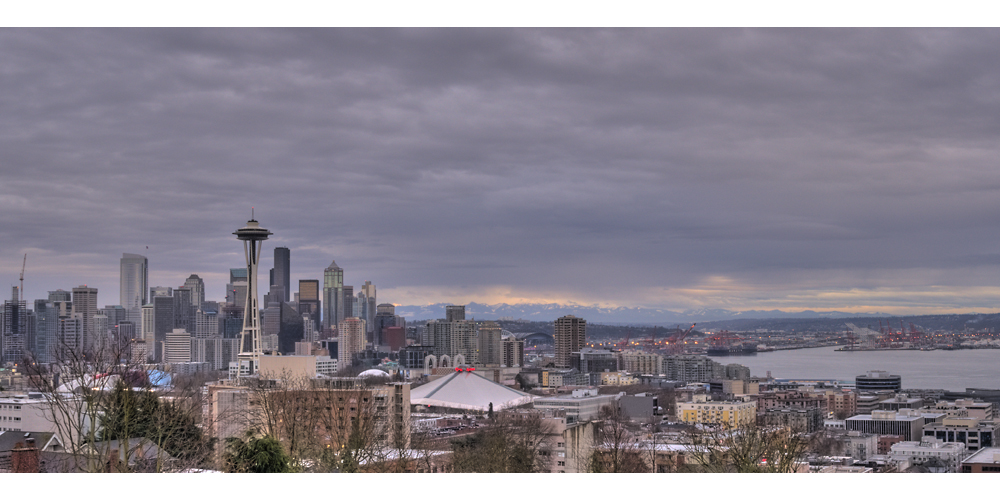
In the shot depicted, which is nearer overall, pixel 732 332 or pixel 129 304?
pixel 129 304

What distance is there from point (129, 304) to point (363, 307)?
1933 cm

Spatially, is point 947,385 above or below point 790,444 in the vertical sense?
below

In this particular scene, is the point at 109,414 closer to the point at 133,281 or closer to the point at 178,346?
the point at 133,281

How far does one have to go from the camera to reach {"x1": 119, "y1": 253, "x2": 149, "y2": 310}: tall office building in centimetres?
2878

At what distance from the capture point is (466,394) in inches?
846

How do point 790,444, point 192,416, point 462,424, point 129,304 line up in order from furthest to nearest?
point 129,304 < point 462,424 < point 192,416 < point 790,444

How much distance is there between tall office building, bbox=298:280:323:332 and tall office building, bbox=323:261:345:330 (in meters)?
0.46

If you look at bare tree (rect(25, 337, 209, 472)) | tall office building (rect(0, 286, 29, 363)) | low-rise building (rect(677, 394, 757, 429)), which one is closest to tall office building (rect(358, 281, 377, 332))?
tall office building (rect(0, 286, 29, 363))

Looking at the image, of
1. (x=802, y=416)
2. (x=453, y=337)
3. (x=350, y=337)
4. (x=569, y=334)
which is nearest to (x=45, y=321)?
(x=350, y=337)

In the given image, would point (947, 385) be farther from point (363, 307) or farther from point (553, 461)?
point (363, 307)

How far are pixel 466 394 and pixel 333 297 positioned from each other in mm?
31103

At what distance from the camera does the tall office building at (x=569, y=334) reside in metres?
44.6

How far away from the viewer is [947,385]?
1061 inches

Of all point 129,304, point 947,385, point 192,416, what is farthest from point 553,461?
point 129,304
